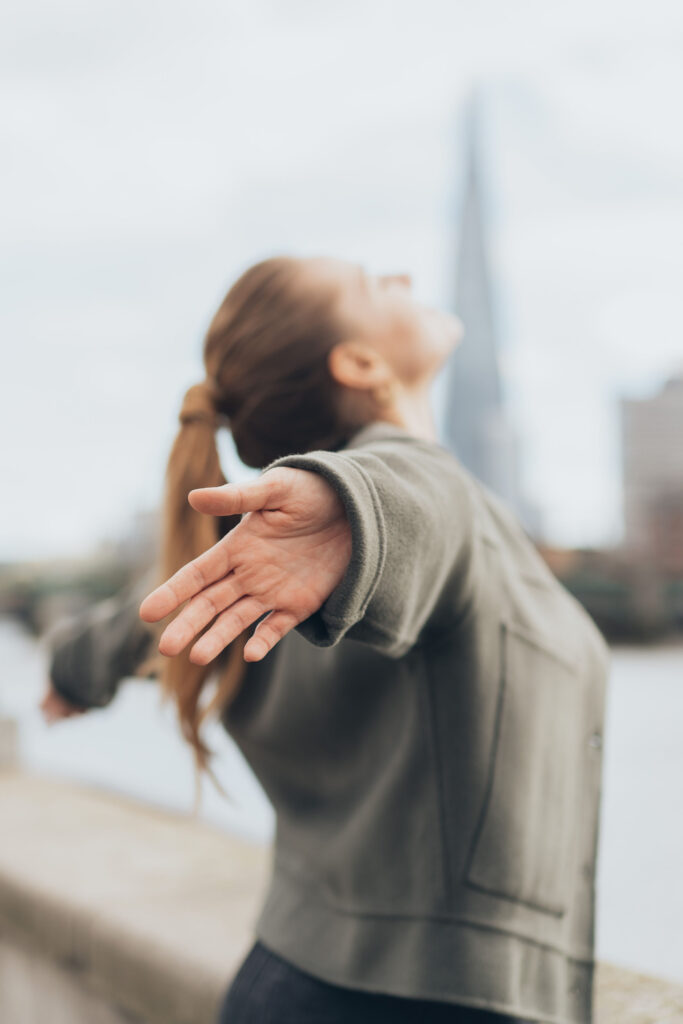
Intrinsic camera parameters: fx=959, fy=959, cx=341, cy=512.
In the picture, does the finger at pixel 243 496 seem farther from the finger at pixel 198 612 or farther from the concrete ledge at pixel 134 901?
the concrete ledge at pixel 134 901

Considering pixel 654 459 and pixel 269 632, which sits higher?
pixel 269 632

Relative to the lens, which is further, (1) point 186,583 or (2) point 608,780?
(2) point 608,780

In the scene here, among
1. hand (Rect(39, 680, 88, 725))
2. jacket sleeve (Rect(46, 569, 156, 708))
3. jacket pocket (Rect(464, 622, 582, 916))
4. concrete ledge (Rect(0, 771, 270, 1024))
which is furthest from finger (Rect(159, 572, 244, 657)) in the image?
concrete ledge (Rect(0, 771, 270, 1024))

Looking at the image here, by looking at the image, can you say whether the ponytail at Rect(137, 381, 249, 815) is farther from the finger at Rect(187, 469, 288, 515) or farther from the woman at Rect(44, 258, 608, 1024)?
the finger at Rect(187, 469, 288, 515)

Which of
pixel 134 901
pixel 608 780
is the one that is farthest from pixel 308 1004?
pixel 608 780

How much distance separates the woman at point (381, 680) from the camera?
2.59 feet

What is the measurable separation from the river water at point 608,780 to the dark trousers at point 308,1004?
27 centimetres

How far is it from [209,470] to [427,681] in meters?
0.42

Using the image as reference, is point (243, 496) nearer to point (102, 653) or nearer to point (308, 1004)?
point (308, 1004)

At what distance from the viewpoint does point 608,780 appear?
627cm

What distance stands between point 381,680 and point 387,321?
461 millimetres

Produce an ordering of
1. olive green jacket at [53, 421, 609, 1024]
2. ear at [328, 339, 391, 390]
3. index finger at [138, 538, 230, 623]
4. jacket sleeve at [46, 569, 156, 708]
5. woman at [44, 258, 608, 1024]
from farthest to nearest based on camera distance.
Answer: jacket sleeve at [46, 569, 156, 708], ear at [328, 339, 391, 390], olive green jacket at [53, 421, 609, 1024], woman at [44, 258, 608, 1024], index finger at [138, 538, 230, 623]

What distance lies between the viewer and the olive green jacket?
1015mm

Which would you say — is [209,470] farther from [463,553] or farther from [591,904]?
[591,904]
